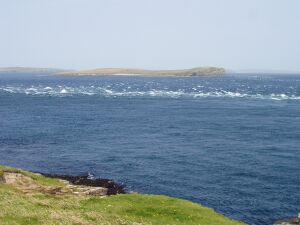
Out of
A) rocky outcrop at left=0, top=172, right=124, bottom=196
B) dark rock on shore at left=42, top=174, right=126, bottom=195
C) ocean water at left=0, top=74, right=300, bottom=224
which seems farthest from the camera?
dark rock on shore at left=42, top=174, right=126, bottom=195

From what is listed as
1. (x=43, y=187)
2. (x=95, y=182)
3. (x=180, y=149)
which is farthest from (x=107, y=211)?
(x=180, y=149)

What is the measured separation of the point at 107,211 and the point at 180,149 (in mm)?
43699

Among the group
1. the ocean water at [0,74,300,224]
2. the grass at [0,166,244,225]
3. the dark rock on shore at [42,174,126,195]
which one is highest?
the grass at [0,166,244,225]

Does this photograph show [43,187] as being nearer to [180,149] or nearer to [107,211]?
[107,211]

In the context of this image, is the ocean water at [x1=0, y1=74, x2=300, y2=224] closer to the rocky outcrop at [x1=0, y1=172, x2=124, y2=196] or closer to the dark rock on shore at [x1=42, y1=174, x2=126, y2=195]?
the dark rock on shore at [x1=42, y1=174, x2=126, y2=195]

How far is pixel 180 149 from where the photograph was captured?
7994cm

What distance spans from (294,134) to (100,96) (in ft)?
366

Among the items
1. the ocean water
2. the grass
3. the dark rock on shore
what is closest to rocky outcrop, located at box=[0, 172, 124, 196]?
the dark rock on shore

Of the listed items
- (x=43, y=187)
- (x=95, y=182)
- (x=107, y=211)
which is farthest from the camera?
(x=95, y=182)

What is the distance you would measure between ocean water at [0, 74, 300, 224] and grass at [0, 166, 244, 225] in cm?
1148

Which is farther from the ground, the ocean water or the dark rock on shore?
the ocean water

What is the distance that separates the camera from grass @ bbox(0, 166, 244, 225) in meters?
31.2

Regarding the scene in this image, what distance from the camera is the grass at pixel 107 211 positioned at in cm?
3124

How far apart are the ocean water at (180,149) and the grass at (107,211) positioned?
11476 mm
